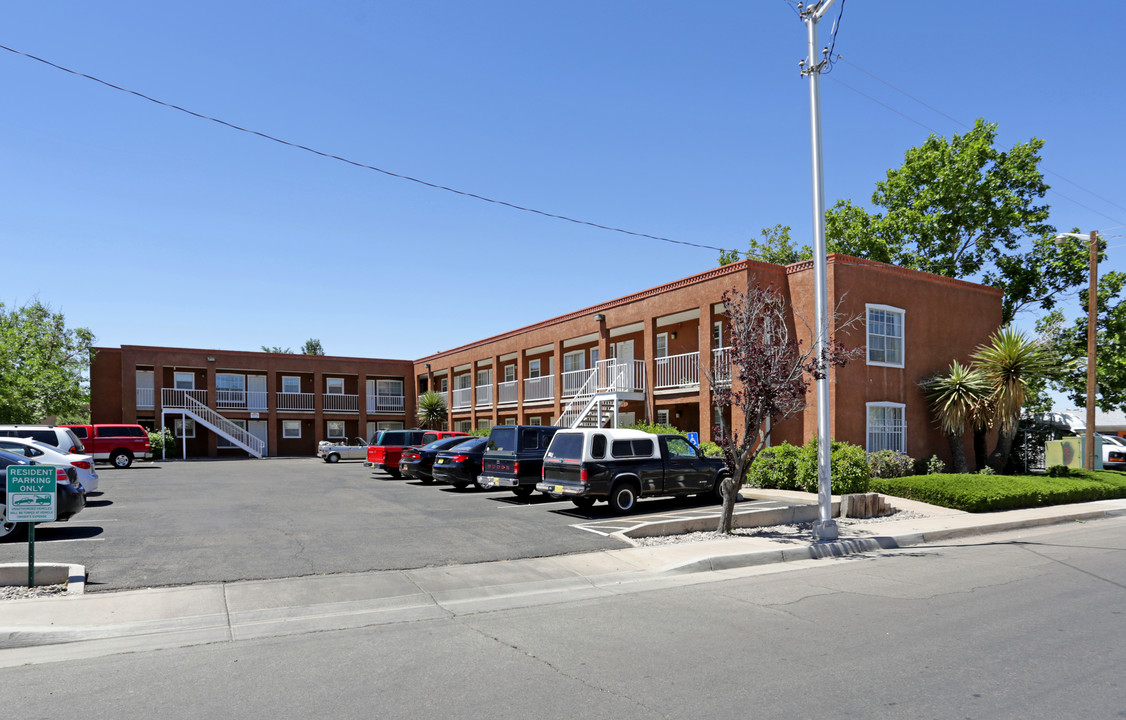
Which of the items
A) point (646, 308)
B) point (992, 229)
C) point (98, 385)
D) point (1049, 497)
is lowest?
point (1049, 497)

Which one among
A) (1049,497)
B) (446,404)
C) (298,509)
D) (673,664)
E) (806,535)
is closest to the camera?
(673,664)

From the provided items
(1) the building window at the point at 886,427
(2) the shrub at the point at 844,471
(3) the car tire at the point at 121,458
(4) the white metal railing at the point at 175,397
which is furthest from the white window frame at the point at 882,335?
(4) the white metal railing at the point at 175,397

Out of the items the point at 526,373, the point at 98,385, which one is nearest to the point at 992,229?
the point at 526,373

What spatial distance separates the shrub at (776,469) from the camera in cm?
1992

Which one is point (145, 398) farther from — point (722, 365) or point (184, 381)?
point (722, 365)

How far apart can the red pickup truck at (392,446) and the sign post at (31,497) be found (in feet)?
Result: 53.7

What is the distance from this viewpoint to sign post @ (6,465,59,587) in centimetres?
862

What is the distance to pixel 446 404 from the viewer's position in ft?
148

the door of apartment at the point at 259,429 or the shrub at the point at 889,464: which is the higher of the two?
the shrub at the point at 889,464

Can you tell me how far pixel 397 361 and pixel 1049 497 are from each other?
3851 cm

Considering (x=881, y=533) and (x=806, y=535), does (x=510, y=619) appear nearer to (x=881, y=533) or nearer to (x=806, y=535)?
(x=806, y=535)

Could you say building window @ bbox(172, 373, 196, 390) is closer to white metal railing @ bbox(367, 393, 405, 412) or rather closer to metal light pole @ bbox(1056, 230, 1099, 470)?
white metal railing @ bbox(367, 393, 405, 412)

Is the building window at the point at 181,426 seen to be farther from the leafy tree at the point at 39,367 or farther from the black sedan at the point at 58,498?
the black sedan at the point at 58,498

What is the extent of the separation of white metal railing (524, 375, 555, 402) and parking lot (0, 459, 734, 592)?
46.0ft
